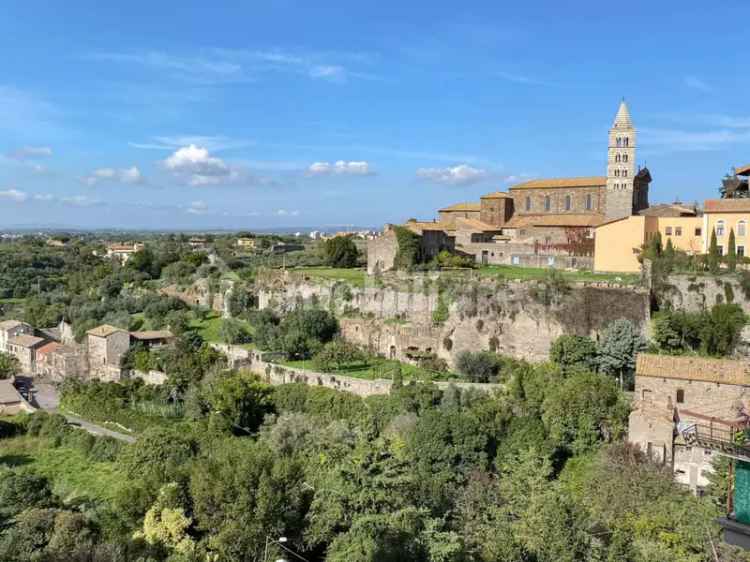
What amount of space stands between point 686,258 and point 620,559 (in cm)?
1674

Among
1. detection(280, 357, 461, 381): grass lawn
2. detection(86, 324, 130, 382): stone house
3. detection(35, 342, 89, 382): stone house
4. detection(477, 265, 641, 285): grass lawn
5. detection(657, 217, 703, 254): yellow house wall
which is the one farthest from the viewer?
detection(35, 342, 89, 382): stone house

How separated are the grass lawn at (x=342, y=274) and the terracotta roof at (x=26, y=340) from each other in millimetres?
17291

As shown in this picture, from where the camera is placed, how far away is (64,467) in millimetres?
25641

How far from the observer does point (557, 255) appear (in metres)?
33.2

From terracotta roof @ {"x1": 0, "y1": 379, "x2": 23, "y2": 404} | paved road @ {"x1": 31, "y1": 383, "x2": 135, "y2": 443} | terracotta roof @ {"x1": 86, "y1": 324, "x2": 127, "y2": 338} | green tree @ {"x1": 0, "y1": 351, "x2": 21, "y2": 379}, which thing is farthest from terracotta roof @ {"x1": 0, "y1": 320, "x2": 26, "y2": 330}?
terracotta roof @ {"x1": 86, "y1": 324, "x2": 127, "y2": 338}

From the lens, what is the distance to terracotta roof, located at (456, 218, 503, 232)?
124 ft

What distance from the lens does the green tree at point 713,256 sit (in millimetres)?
25578

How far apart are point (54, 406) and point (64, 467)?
820 centimetres

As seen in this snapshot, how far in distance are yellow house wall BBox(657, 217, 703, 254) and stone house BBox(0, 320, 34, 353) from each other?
125 ft

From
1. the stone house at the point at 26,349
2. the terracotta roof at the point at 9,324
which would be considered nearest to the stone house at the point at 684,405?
the stone house at the point at 26,349

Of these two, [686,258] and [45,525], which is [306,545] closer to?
[45,525]

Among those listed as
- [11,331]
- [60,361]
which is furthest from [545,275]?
[11,331]

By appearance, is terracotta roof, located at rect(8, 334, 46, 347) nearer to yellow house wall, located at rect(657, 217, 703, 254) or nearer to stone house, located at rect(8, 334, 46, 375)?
stone house, located at rect(8, 334, 46, 375)

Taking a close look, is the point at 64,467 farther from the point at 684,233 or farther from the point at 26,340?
the point at 684,233
